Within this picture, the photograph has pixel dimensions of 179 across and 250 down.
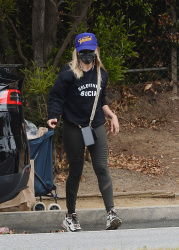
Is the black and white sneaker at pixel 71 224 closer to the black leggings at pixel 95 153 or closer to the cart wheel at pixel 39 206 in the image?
the black leggings at pixel 95 153

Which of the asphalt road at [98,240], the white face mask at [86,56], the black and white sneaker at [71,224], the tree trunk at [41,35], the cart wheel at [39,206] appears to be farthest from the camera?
the tree trunk at [41,35]

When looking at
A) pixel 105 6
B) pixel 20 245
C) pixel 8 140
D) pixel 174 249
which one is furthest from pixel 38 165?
pixel 105 6

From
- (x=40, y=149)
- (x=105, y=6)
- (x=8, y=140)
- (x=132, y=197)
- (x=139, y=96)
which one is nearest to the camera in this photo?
(x=8, y=140)

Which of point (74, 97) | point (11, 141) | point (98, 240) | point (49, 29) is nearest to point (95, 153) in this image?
point (74, 97)

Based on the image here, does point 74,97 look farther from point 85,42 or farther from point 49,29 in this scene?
point 49,29

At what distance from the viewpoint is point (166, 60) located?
11766 mm

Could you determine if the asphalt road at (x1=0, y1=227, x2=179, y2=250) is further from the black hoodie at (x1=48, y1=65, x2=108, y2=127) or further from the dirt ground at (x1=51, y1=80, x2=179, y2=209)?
the dirt ground at (x1=51, y1=80, x2=179, y2=209)

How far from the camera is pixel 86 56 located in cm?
564

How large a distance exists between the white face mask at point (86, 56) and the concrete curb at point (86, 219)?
1622 millimetres

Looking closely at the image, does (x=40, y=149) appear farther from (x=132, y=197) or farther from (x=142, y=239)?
(x=142, y=239)

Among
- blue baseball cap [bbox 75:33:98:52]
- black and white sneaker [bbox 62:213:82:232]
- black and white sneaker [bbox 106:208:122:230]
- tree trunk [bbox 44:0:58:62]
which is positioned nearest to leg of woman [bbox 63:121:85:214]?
black and white sneaker [bbox 62:213:82:232]

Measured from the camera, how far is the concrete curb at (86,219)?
241 inches

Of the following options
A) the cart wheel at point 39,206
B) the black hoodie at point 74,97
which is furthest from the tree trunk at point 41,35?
the black hoodie at point 74,97

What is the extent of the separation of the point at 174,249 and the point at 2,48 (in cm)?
583
